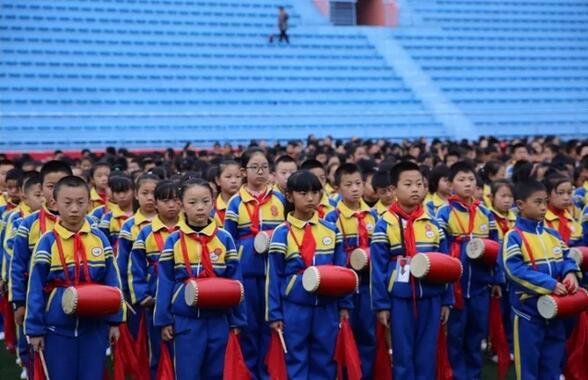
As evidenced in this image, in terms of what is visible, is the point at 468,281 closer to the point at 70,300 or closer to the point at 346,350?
the point at 346,350

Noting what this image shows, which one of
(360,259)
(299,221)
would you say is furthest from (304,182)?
(360,259)

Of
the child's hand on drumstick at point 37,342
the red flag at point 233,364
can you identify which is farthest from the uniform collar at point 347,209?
the child's hand on drumstick at point 37,342

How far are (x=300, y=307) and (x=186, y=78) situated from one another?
14.6 metres

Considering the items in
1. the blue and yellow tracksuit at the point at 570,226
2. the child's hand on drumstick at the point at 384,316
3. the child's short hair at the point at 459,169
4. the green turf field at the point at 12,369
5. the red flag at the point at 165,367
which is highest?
the child's short hair at the point at 459,169

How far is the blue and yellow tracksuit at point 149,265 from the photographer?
5270 millimetres

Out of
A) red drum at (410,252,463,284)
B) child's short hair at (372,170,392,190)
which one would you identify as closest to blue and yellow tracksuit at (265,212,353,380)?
red drum at (410,252,463,284)

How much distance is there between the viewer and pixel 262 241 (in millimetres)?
5332

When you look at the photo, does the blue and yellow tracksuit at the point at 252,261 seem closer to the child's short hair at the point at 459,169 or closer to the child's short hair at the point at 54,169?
the child's short hair at the point at 54,169

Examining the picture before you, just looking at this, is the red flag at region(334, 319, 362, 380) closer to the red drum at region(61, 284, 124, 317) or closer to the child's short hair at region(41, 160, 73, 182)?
the red drum at region(61, 284, 124, 317)

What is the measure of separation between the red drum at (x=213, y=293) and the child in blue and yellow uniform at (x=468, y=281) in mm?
1822

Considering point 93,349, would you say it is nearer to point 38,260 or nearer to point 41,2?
point 38,260

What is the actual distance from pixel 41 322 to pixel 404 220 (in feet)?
7.27

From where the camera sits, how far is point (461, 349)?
5.70 m

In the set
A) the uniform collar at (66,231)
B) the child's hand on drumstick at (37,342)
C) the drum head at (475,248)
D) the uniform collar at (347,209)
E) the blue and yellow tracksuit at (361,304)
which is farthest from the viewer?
the uniform collar at (347,209)
